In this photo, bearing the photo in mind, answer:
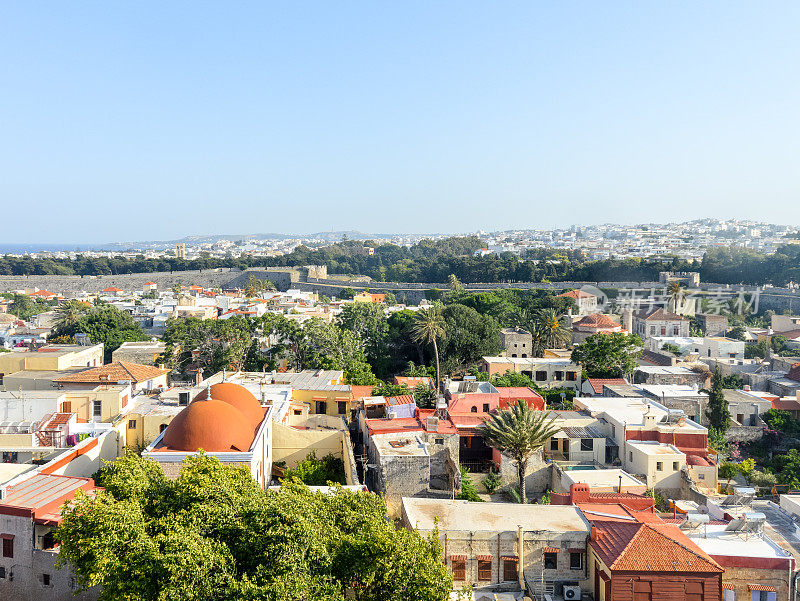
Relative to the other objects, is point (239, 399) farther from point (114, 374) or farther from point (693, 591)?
point (693, 591)

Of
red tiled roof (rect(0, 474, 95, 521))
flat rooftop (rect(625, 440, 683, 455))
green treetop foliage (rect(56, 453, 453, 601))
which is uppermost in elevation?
green treetop foliage (rect(56, 453, 453, 601))

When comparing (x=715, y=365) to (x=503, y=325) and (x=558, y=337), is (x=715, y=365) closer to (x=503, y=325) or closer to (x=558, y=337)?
(x=558, y=337)

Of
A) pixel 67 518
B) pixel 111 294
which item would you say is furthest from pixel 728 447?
pixel 111 294

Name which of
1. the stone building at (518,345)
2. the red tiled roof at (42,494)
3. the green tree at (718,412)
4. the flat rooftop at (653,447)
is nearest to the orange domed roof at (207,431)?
the red tiled roof at (42,494)

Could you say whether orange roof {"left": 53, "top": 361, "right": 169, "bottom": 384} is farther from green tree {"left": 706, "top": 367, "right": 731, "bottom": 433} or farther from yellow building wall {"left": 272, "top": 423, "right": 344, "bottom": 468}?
green tree {"left": 706, "top": 367, "right": 731, "bottom": 433}

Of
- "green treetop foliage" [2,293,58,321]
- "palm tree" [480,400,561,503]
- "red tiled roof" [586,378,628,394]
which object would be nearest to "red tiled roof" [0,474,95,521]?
"palm tree" [480,400,561,503]

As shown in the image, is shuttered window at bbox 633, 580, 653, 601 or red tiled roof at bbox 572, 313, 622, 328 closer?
shuttered window at bbox 633, 580, 653, 601
